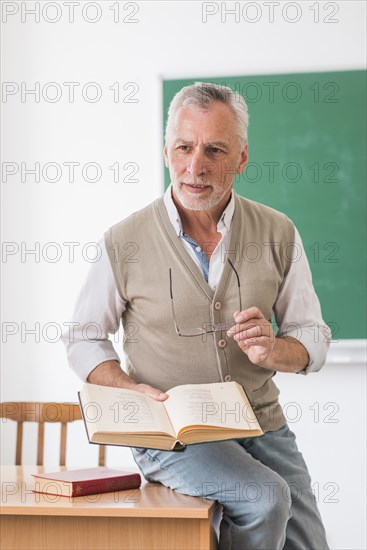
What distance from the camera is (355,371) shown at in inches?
126

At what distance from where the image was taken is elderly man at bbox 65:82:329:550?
77.8 inches

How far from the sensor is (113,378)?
1.94 m

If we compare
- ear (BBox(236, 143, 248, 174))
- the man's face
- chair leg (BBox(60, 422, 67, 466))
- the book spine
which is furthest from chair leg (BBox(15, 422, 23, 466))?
ear (BBox(236, 143, 248, 174))

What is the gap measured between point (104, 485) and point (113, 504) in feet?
0.45

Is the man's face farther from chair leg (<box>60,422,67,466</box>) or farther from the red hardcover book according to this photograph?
chair leg (<box>60,422,67,466</box>)

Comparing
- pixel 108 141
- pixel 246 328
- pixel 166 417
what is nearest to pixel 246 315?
pixel 246 328

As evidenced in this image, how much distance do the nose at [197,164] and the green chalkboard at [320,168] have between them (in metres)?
1.22

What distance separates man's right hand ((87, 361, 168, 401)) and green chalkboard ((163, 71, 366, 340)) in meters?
1.42

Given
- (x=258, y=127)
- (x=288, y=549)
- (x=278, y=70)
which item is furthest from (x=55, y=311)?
(x=288, y=549)

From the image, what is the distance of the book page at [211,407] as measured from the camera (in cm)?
162

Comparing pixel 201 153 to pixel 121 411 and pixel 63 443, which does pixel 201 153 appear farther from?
pixel 63 443

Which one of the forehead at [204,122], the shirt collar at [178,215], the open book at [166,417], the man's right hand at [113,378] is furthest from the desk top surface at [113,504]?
the forehead at [204,122]

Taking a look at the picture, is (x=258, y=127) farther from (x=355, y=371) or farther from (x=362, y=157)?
(x=355, y=371)

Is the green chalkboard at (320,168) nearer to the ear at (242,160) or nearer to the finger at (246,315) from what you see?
the ear at (242,160)
